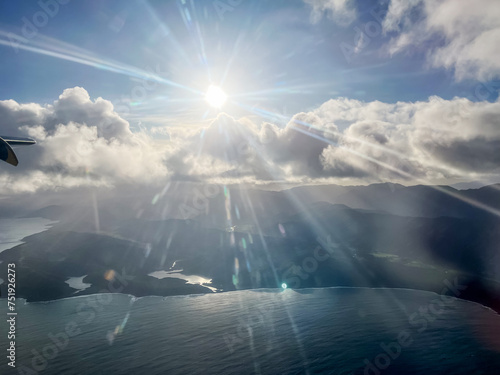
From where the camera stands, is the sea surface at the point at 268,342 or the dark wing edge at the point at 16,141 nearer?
the dark wing edge at the point at 16,141

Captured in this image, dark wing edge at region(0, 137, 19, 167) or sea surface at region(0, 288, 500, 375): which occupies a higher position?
dark wing edge at region(0, 137, 19, 167)

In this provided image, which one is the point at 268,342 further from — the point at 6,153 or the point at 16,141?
the point at 6,153

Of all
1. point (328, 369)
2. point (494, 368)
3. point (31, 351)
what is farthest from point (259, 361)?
point (31, 351)

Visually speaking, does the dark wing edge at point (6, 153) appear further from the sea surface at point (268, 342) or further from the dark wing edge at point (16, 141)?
the sea surface at point (268, 342)

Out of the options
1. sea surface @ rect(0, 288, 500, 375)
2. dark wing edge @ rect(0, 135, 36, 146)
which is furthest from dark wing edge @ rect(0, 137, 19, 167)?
sea surface @ rect(0, 288, 500, 375)

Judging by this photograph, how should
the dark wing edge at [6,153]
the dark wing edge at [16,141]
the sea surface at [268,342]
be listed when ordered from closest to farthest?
the dark wing edge at [6,153]
the dark wing edge at [16,141]
the sea surface at [268,342]

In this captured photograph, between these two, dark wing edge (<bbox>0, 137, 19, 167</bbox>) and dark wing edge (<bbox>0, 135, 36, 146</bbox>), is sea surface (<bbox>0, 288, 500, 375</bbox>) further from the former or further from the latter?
dark wing edge (<bbox>0, 137, 19, 167</bbox>)

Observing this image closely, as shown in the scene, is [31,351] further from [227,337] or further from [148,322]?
[227,337]

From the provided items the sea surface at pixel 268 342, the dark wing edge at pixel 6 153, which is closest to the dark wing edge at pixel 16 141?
the dark wing edge at pixel 6 153
